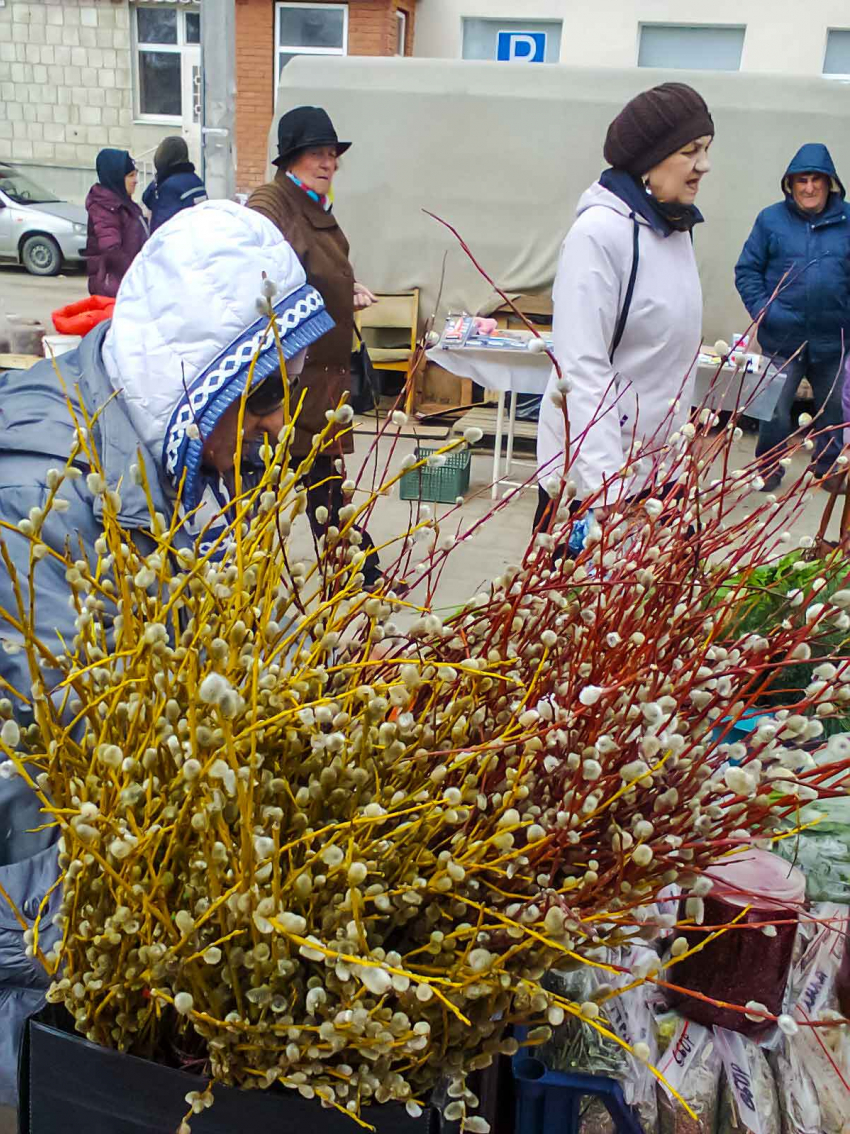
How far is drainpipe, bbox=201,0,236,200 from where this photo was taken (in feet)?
19.1

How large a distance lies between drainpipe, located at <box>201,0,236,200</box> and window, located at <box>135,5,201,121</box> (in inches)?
451

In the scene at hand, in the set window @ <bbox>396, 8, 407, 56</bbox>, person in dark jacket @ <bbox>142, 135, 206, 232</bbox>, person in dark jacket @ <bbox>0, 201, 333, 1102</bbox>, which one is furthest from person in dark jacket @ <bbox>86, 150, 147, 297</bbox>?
window @ <bbox>396, 8, 407, 56</bbox>

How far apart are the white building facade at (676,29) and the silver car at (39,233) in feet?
17.9

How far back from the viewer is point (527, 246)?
8.52m

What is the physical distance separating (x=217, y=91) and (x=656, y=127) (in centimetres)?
392

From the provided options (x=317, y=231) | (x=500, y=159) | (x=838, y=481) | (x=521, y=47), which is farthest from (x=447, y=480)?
(x=521, y=47)

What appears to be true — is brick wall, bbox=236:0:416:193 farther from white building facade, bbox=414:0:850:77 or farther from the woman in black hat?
the woman in black hat

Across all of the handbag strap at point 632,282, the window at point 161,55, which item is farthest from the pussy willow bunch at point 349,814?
the window at point 161,55

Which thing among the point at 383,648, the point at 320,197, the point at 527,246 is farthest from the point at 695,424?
the point at 527,246

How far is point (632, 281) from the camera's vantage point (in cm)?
265

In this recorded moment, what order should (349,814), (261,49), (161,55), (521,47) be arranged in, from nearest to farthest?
(349,814)
(521,47)
(261,49)
(161,55)

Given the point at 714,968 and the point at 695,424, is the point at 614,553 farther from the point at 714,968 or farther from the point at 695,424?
the point at 714,968

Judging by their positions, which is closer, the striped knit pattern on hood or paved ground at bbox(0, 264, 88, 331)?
the striped knit pattern on hood

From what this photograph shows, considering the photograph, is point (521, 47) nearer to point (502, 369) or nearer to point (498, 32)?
point (498, 32)
